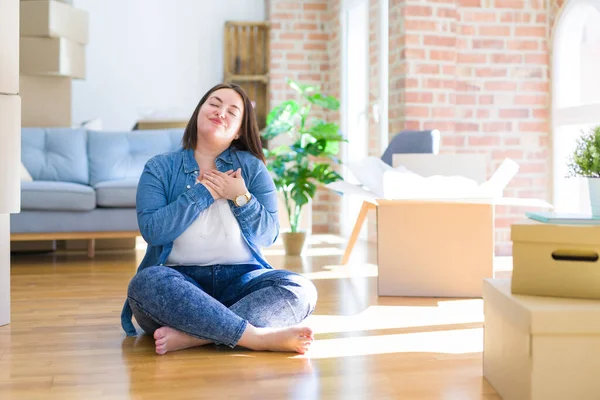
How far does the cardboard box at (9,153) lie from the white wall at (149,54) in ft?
14.2

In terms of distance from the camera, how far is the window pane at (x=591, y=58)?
15.6 feet

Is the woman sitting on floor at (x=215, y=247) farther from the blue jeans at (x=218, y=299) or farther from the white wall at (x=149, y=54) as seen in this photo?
the white wall at (x=149, y=54)

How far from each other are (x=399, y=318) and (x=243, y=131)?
37.0 inches

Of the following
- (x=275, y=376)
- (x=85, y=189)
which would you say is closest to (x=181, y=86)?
(x=85, y=189)

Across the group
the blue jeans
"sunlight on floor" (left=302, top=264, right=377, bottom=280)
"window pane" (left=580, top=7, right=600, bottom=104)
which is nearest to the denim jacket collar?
the blue jeans

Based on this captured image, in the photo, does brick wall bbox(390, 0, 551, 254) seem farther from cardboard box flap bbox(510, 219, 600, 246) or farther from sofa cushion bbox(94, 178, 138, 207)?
cardboard box flap bbox(510, 219, 600, 246)

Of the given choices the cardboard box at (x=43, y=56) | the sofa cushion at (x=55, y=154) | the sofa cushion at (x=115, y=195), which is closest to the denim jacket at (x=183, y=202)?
the sofa cushion at (x=115, y=195)

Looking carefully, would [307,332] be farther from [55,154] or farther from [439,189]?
[55,154]

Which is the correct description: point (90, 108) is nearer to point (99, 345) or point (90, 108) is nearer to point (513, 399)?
point (99, 345)

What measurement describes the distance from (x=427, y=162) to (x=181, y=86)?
402cm

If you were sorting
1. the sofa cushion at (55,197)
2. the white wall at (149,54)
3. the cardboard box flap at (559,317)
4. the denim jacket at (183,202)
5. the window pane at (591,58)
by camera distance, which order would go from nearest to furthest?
1. the cardboard box flap at (559,317)
2. the denim jacket at (183,202)
3. the window pane at (591,58)
4. the sofa cushion at (55,197)
5. the white wall at (149,54)

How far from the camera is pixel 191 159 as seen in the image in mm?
2660

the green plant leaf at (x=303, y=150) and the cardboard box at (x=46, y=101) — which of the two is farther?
the cardboard box at (x=46, y=101)

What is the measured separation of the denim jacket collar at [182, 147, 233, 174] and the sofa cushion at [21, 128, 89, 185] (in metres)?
3.07
